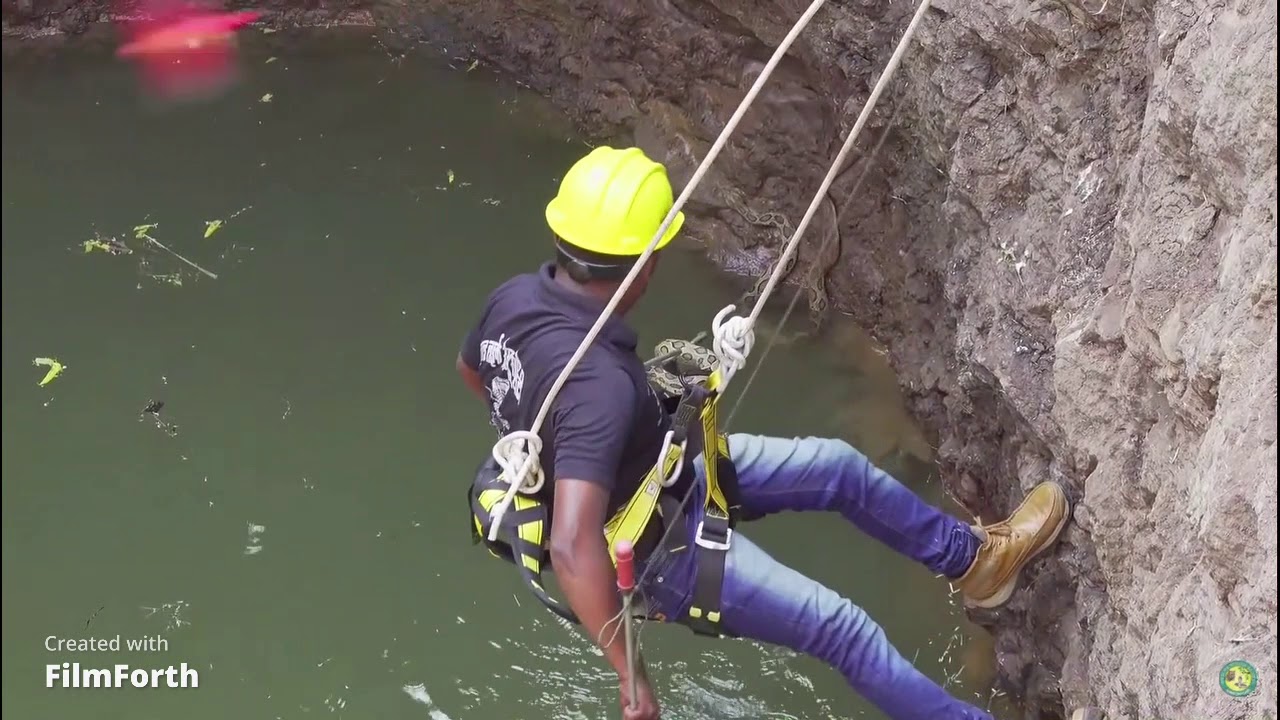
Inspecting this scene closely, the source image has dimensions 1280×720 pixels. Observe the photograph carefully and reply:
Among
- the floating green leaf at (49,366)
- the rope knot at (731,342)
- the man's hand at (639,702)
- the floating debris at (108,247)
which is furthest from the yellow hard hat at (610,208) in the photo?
the floating debris at (108,247)

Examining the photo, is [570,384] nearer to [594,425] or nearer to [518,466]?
[594,425]

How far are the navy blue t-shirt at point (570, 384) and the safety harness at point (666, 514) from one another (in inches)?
2.0

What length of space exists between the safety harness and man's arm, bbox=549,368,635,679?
0.17 metres

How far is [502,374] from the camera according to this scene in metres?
2.71

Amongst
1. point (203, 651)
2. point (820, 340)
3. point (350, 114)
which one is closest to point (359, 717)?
point (203, 651)

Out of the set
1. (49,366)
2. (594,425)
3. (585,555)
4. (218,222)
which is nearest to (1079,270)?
(594,425)

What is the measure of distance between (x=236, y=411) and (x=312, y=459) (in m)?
0.48

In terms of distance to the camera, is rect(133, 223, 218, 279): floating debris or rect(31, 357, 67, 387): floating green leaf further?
rect(133, 223, 218, 279): floating debris

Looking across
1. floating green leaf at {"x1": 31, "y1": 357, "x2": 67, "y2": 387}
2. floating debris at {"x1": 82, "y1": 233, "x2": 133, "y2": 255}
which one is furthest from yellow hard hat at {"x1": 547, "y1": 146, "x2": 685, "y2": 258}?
floating debris at {"x1": 82, "y1": 233, "x2": 133, "y2": 255}

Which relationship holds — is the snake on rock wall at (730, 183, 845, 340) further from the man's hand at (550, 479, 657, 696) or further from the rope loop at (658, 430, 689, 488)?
the man's hand at (550, 479, 657, 696)

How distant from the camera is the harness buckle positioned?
2727 mm

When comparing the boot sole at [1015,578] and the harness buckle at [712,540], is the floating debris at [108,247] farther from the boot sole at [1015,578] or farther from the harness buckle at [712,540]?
the boot sole at [1015,578]

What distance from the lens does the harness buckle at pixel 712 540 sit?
8.95 feet

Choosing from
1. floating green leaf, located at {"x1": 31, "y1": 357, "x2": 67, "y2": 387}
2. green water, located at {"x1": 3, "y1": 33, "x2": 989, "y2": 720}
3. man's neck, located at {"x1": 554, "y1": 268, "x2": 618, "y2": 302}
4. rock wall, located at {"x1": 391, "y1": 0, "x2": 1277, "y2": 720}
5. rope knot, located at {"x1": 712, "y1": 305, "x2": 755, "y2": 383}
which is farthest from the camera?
floating green leaf, located at {"x1": 31, "y1": 357, "x2": 67, "y2": 387}
